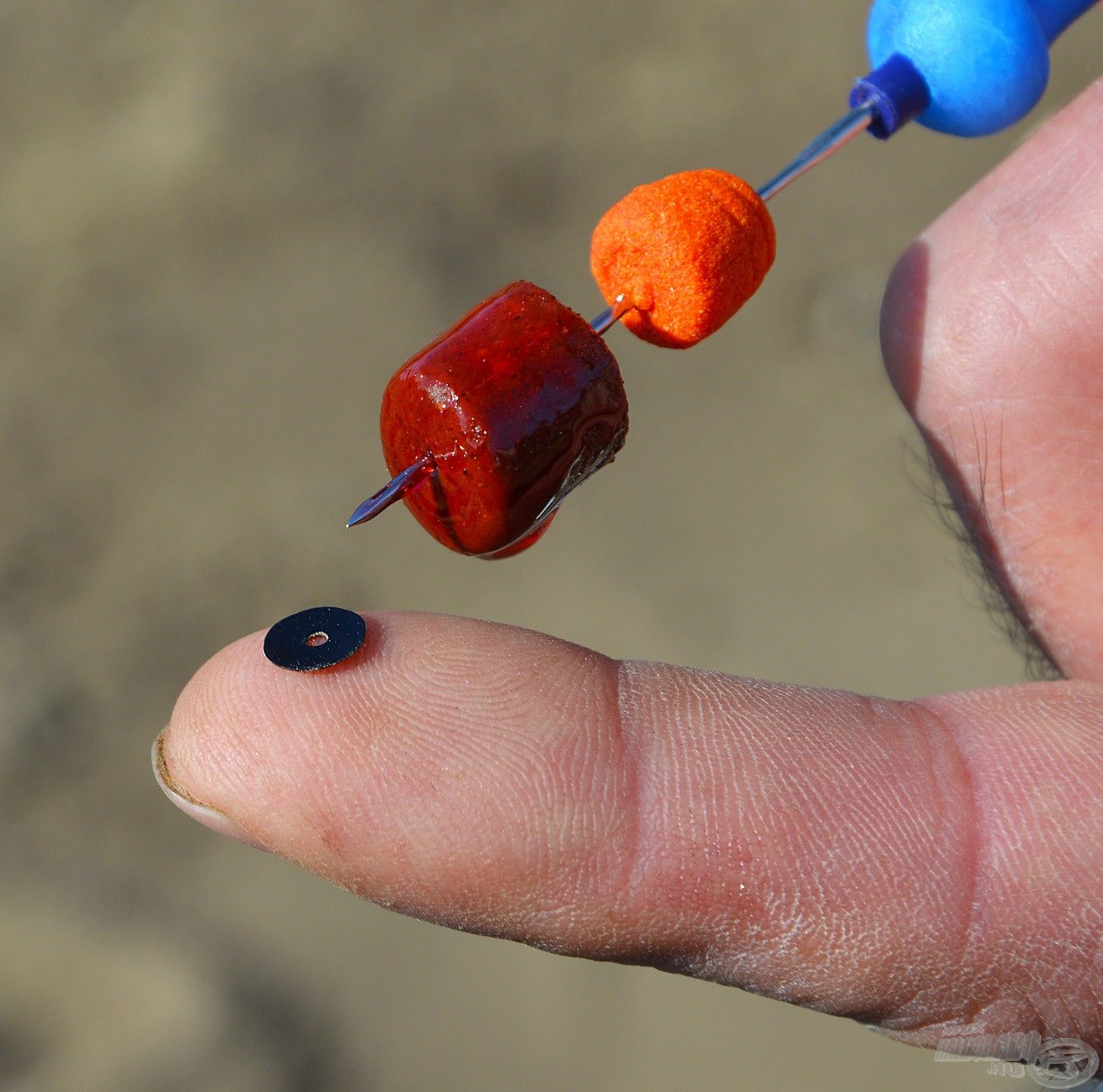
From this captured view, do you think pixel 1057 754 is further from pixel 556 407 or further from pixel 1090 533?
pixel 556 407

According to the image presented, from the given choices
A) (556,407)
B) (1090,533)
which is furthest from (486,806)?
(1090,533)

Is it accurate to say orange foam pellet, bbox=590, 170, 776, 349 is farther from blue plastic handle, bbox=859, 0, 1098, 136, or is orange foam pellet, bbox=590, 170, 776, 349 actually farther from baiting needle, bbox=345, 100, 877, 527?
blue plastic handle, bbox=859, 0, 1098, 136

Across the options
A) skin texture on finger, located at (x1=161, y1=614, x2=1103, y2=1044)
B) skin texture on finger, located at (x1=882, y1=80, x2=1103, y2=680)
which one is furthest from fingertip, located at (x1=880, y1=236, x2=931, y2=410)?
skin texture on finger, located at (x1=161, y1=614, x2=1103, y2=1044)

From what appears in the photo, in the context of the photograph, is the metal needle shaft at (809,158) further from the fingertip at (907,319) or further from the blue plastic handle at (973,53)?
the fingertip at (907,319)

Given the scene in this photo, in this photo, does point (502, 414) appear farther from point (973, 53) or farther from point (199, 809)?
point (973, 53)

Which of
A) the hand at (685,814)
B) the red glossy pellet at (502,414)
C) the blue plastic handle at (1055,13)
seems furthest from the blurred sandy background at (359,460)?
the red glossy pellet at (502,414)

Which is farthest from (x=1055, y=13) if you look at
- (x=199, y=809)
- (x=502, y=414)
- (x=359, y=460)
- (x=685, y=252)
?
(x=359, y=460)

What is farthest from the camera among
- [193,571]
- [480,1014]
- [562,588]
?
[562,588]
